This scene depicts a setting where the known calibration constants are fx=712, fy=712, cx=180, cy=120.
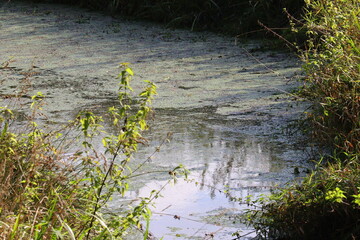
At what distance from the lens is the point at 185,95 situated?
4.47 meters

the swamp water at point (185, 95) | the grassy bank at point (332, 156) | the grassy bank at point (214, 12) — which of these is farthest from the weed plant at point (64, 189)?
the grassy bank at point (214, 12)

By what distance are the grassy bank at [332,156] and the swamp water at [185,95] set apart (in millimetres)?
168

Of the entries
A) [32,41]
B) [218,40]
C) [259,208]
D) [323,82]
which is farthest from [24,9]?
[259,208]

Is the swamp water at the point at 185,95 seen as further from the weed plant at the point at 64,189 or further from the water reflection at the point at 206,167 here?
the weed plant at the point at 64,189

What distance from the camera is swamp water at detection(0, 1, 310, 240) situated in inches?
114

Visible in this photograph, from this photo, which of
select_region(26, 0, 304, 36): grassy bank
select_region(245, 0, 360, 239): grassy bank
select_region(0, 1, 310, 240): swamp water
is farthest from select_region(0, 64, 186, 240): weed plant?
select_region(26, 0, 304, 36): grassy bank

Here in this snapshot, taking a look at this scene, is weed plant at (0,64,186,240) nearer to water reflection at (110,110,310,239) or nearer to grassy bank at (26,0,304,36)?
water reflection at (110,110,310,239)

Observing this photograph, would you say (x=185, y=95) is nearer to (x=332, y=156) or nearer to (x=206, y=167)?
(x=206, y=167)

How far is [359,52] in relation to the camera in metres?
3.20

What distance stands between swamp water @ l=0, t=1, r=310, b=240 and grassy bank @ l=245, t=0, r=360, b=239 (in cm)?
17

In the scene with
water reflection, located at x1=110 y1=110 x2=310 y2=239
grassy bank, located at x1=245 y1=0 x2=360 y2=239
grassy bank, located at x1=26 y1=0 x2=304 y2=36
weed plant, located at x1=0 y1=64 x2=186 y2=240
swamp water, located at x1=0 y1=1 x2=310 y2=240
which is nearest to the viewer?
weed plant, located at x1=0 y1=64 x2=186 y2=240

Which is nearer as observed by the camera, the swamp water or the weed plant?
the weed plant

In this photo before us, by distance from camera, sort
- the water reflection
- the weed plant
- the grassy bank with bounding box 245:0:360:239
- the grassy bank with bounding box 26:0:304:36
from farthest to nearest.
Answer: the grassy bank with bounding box 26:0:304:36 → the water reflection → the grassy bank with bounding box 245:0:360:239 → the weed plant

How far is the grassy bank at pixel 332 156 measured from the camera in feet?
7.63
